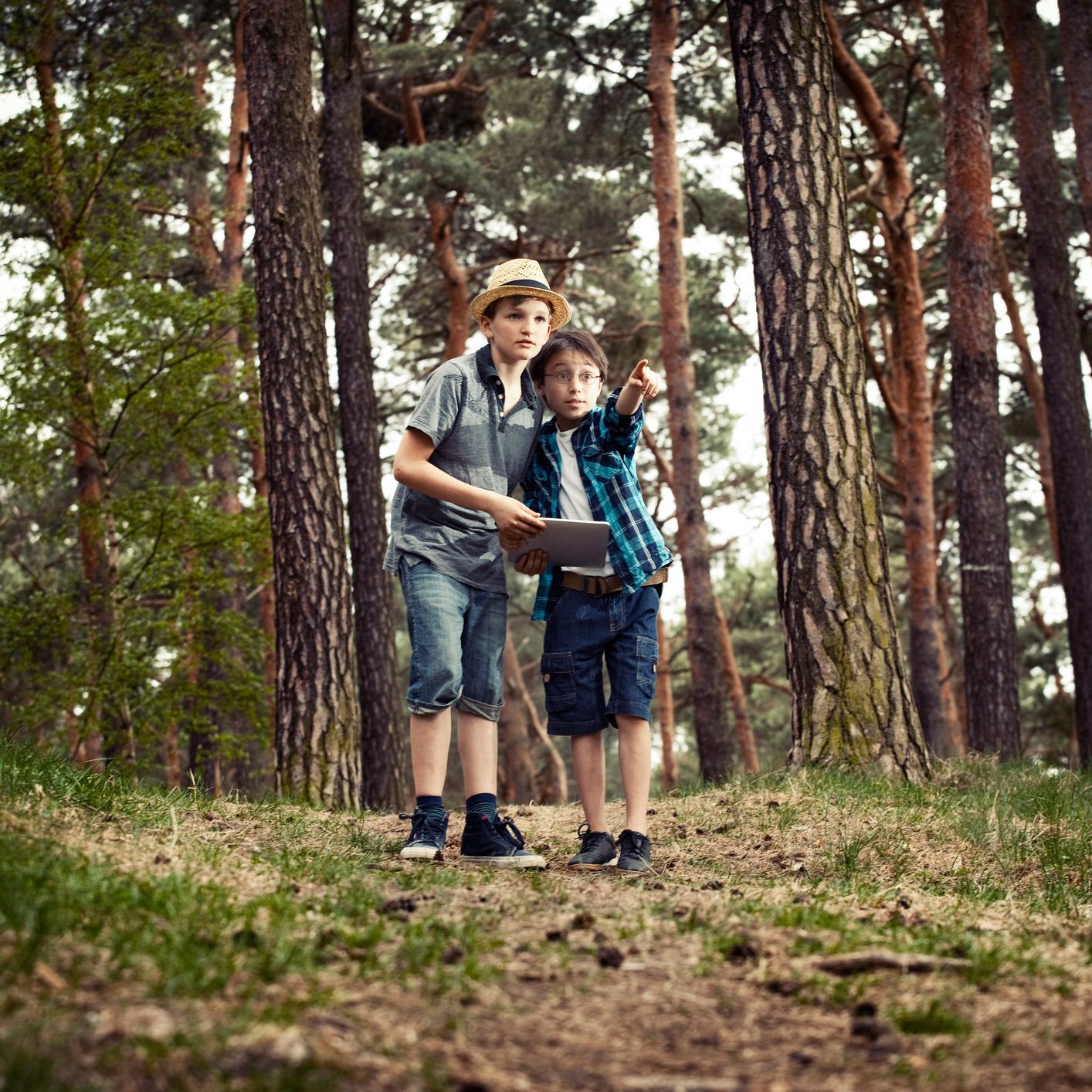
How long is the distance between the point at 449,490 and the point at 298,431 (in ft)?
11.3

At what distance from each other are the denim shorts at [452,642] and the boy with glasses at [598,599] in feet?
0.66

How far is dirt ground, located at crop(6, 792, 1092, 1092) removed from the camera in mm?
1938

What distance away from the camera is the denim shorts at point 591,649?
429 cm

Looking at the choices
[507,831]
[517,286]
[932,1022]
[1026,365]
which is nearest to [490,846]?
[507,831]

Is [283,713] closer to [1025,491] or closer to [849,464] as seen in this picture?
[849,464]

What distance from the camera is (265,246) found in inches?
296

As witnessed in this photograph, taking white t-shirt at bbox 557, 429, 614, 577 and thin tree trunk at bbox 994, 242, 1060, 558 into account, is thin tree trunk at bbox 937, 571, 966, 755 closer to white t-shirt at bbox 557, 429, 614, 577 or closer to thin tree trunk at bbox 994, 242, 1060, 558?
thin tree trunk at bbox 994, 242, 1060, 558

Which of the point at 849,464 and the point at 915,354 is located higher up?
the point at 915,354

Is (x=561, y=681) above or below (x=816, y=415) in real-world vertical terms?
below

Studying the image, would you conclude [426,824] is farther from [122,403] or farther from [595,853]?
[122,403]

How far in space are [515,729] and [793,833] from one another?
19.0 metres

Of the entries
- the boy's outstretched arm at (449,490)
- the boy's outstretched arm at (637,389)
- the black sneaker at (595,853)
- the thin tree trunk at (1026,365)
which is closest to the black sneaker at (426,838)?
the black sneaker at (595,853)

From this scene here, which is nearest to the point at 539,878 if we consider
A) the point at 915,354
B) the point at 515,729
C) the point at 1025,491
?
the point at 915,354

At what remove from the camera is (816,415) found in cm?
604
